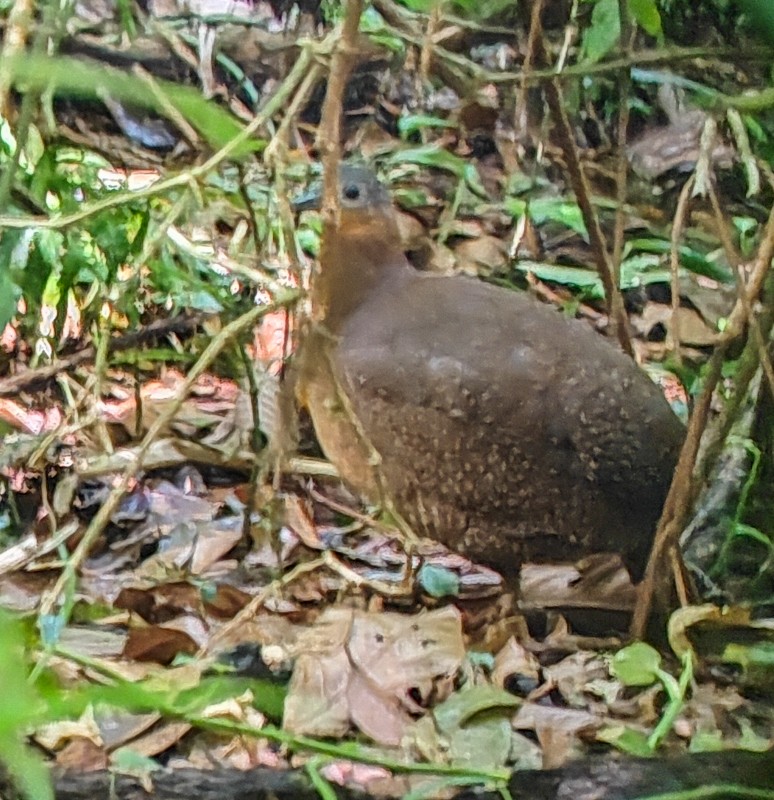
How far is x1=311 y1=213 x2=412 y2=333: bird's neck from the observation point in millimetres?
2297

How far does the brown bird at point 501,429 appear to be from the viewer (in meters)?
2.04

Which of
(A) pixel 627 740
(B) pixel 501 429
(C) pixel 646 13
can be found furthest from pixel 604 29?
(A) pixel 627 740

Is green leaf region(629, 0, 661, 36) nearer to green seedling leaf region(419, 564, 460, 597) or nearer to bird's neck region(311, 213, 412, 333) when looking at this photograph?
bird's neck region(311, 213, 412, 333)

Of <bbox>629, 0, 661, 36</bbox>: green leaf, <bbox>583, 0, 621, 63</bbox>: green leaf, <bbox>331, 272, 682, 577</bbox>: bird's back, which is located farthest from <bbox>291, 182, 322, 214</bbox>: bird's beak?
<bbox>629, 0, 661, 36</bbox>: green leaf

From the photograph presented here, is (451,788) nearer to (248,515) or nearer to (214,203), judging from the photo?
(248,515)

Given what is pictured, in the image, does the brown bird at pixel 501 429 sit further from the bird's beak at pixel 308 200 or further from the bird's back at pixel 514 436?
the bird's beak at pixel 308 200

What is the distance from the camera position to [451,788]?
1302 millimetres

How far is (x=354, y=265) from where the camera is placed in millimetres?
2402

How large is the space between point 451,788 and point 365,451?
87 centimetres

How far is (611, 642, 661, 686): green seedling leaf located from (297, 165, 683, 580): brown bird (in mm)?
385

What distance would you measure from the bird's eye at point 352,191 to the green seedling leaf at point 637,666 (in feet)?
3.96

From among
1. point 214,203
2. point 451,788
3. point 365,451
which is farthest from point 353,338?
point 451,788

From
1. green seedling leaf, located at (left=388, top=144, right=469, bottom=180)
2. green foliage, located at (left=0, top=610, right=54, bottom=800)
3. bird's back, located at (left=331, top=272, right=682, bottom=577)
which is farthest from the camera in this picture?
green seedling leaf, located at (left=388, top=144, right=469, bottom=180)

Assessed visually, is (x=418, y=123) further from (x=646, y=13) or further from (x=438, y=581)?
(x=646, y=13)
